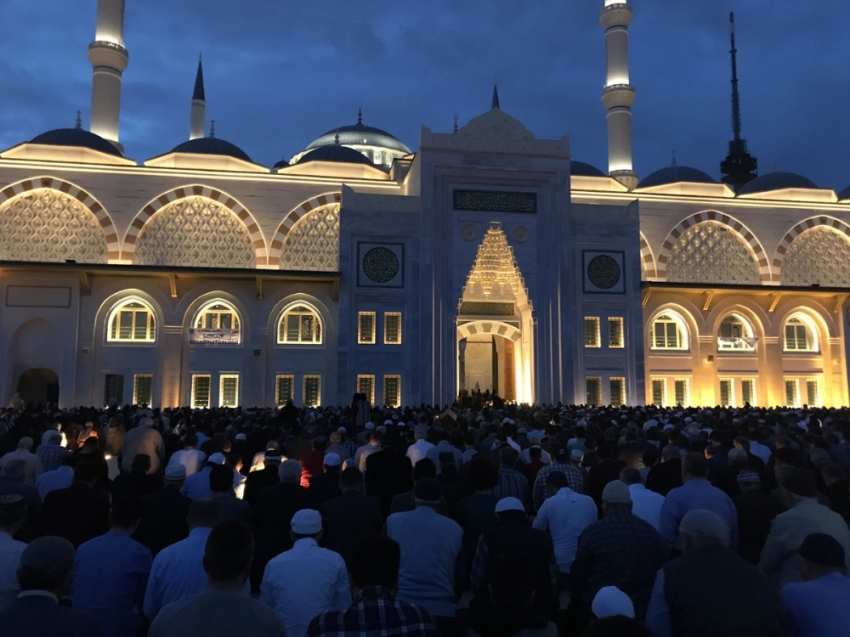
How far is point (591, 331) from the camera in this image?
2017 cm

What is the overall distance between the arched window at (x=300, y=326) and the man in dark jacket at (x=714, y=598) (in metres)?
17.3

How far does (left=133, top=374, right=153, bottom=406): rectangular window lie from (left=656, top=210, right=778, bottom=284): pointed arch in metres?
15.6

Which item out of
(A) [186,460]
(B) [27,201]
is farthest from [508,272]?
(A) [186,460]

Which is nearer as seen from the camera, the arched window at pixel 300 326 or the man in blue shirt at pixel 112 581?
the man in blue shirt at pixel 112 581

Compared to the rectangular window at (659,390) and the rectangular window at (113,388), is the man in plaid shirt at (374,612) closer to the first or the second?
the rectangular window at (113,388)

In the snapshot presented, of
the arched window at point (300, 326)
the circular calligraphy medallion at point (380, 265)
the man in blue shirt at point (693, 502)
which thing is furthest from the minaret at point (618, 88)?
the man in blue shirt at point (693, 502)

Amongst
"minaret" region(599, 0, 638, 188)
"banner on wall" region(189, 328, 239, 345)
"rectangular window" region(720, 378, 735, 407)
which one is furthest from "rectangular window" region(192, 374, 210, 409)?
"minaret" region(599, 0, 638, 188)

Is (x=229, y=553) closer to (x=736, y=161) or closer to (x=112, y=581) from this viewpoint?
(x=112, y=581)

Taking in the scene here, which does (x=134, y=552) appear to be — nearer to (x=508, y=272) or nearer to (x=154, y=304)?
(x=154, y=304)

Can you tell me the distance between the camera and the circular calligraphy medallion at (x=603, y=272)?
20.1m

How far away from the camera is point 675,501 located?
395cm

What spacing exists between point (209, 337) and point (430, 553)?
54.1 ft

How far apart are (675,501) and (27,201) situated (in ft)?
64.3

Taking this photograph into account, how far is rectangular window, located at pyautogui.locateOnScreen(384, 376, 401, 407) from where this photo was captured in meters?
18.8
